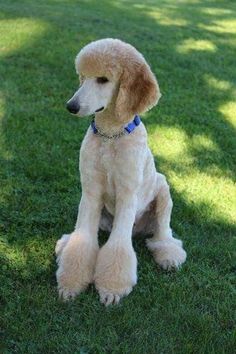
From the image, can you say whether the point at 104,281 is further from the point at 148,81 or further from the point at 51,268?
the point at 148,81

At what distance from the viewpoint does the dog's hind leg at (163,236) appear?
11.8ft

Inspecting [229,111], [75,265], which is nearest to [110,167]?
[75,265]

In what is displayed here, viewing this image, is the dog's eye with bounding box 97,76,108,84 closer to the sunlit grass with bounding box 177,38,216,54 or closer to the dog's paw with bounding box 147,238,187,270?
the dog's paw with bounding box 147,238,187,270

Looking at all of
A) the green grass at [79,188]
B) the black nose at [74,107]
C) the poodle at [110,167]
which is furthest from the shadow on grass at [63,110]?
the black nose at [74,107]

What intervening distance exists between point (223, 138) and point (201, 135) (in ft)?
0.72

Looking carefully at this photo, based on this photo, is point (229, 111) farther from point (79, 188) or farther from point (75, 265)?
point (75, 265)

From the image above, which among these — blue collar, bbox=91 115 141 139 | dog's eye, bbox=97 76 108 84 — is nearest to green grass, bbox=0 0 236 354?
blue collar, bbox=91 115 141 139

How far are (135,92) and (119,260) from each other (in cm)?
95

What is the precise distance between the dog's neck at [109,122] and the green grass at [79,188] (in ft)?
2.93

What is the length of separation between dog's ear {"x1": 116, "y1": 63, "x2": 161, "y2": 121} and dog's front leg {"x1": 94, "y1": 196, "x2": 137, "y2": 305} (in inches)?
20.4

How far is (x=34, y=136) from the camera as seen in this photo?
5.28 metres

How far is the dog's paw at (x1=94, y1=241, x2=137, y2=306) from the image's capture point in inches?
126

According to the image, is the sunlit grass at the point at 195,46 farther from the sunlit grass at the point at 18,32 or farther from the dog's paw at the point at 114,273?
the dog's paw at the point at 114,273

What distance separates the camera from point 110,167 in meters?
3.27
